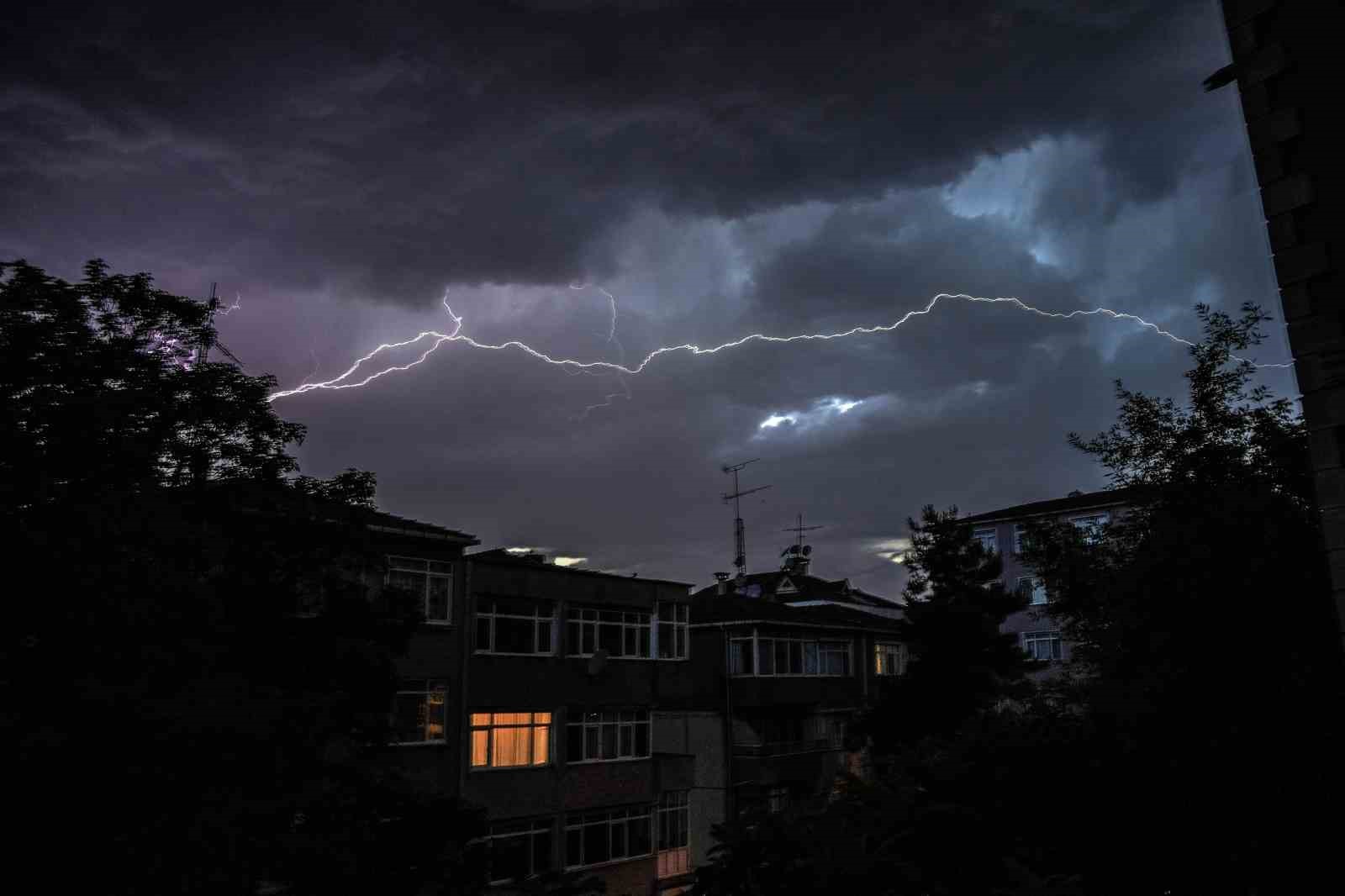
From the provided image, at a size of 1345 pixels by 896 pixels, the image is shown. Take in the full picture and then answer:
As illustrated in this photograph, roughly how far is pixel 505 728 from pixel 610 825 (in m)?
6.17

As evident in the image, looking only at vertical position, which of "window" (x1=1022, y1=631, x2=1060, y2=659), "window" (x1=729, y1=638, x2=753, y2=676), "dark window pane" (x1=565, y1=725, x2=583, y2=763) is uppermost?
"window" (x1=1022, y1=631, x2=1060, y2=659)

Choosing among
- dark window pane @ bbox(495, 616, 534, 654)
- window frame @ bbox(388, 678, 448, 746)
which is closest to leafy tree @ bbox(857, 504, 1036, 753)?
dark window pane @ bbox(495, 616, 534, 654)

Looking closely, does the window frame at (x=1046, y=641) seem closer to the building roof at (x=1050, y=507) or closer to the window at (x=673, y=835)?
the building roof at (x=1050, y=507)

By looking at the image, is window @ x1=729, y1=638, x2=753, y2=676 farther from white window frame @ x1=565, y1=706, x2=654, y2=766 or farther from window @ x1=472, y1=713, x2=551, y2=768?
window @ x1=472, y1=713, x2=551, y2=768

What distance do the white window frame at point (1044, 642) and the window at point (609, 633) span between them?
35.0m

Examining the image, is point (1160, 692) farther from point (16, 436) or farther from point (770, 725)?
point (770, 725)

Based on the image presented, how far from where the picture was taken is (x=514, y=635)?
107 feet

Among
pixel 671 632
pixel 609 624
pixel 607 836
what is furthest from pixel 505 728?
pixel 671 632

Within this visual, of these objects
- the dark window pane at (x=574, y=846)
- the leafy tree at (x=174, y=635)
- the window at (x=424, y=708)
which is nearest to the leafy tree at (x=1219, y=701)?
the leafy tree at (x=174, y=635)

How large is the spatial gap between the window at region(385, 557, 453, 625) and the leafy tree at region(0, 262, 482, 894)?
1391 centimetres

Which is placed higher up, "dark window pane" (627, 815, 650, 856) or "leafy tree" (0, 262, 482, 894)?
"leafy tree" (0, 262, 482, 894)

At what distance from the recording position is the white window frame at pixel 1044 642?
209 feet

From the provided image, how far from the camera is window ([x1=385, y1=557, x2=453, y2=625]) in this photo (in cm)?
2938

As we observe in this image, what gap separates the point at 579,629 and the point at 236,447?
849 inches
